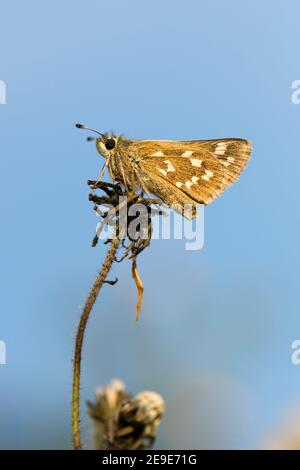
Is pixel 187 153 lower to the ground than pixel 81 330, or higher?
higher

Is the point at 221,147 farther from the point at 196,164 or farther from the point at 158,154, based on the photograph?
the point at 158,154

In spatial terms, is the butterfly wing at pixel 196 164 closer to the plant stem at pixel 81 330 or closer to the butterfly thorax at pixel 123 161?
the butterfly thorax at pixel 123 161

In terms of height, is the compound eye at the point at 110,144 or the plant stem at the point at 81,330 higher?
the compound eye at the point at 110,144

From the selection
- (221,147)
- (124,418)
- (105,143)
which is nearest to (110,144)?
(105,143)

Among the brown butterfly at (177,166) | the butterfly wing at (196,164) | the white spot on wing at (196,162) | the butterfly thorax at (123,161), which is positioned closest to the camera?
the butterfly thorax at (123,161)

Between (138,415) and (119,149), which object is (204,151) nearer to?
(119,149)

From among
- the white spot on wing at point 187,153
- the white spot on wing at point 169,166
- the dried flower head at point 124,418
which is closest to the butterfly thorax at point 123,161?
the white spot on wing at point 169,166

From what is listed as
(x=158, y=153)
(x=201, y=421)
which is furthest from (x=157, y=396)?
(x=201, y=421)
